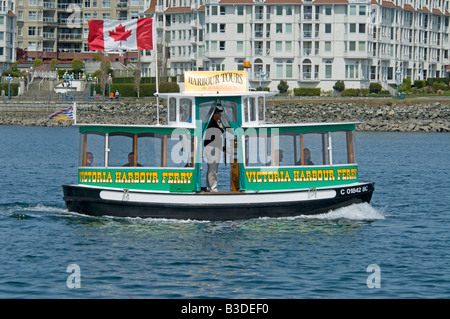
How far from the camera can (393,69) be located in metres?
140

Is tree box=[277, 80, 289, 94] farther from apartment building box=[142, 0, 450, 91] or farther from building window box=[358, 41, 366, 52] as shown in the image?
building window box=[358, 41, 366, 52]

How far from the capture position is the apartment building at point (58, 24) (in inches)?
6658

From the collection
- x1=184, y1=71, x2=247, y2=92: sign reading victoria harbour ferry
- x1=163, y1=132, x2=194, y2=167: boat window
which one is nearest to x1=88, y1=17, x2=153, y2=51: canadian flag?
x1=184, y1=71, x2=247, y2=92: sign reading victoria harbour ferry

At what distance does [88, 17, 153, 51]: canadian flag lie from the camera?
31.8m

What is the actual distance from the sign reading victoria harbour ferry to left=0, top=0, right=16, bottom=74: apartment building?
131246 millimetres

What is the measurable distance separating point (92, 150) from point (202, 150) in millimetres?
3448

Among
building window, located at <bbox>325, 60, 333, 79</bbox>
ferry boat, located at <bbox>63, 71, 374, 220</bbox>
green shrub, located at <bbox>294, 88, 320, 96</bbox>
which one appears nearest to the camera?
ferry boat, located at <bbox>63, 71, 374, 220</bbox>

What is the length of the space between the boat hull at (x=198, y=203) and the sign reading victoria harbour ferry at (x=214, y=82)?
344cm

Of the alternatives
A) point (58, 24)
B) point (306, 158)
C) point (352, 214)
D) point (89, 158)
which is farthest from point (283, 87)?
point (89, 158)

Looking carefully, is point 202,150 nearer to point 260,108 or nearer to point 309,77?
point 260,108

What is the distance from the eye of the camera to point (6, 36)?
520 ft

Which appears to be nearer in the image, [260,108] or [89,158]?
[89,158]
